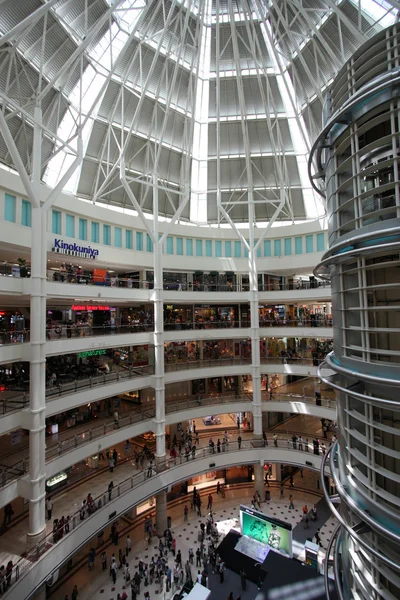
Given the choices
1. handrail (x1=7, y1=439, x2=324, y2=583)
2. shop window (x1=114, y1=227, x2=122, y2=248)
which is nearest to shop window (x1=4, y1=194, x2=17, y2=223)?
shop window (x1=114, y1=227, x2=122, y2=248)

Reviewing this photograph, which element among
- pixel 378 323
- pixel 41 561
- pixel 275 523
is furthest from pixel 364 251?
pixel 275 523

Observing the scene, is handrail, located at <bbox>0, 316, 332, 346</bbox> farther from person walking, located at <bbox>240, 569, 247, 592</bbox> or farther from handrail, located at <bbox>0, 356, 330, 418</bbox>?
person walking, located at <bbox>240, 569, 247, 592</bbox>

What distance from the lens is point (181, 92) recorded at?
28.8 m

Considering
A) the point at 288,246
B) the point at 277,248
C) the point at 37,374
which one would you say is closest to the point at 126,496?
the point at 37,374

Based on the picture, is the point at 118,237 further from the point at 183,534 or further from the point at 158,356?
the point at 183,534

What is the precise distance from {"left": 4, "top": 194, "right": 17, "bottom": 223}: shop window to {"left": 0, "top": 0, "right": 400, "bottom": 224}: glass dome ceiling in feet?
8.12

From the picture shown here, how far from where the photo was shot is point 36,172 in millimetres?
16438

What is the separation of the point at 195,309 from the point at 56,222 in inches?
674

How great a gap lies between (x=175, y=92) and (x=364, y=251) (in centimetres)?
2871

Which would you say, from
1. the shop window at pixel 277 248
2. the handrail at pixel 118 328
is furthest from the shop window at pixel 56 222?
the shop window at pixel 277 248

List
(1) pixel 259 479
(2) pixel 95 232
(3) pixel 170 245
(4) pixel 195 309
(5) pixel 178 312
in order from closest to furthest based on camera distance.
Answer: (2) pixel 95 232, (1) pixel 259 479, (3) pixel 170 245, (5) pixel 178 312, (4) pixel 195 309

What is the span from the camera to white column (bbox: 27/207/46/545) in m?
15.5

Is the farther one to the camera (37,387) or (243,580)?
(243,580)

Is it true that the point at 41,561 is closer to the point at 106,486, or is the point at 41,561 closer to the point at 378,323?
the point at 106,486
